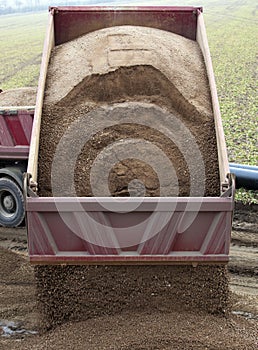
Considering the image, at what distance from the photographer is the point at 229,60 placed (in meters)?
29.1

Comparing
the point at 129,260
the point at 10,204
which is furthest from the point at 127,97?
the point at 10,204

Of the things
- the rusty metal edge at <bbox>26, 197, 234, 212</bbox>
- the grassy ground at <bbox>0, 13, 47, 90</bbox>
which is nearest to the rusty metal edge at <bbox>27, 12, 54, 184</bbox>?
the rusty metal edge at <bbox>26, 197, 234, 212</bbox>

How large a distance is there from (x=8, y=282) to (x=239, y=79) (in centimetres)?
1916

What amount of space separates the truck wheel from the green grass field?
335cm

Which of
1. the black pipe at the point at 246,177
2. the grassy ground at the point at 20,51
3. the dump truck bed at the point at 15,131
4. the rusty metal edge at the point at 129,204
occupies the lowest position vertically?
the grassy ground at the point at 20,51

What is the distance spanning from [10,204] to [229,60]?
23695 millimetres

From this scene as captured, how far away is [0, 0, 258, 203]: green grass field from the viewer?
42.8ft

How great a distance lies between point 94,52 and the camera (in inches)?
239

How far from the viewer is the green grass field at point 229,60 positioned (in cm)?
1304

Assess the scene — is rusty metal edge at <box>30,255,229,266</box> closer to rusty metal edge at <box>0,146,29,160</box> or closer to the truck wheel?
rusty metal edge at <box>0,146,29,160</box>

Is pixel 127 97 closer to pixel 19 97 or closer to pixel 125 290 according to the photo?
pixel 125 290

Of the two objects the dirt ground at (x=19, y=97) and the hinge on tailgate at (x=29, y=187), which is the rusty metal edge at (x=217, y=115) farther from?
the dirt ground at (x=19, y=97)

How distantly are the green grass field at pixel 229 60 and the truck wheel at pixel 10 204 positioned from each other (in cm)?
335

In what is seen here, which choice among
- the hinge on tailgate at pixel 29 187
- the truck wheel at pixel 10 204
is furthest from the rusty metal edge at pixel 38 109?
the truck wheel at pixel 10 204
